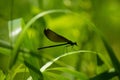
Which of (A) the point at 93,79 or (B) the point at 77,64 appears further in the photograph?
(B) the point at 77,64

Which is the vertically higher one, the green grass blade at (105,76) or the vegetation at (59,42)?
the vegetation at (59,42)

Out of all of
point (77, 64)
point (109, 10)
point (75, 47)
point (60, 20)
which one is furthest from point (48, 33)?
point (109, 10)

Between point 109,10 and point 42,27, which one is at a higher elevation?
point 109,10

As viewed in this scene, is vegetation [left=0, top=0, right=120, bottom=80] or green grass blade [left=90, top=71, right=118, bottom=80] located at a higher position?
vegetation [left=0, top=0, right=120, bottom=80]

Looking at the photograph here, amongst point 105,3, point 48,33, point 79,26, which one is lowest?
point 48,33

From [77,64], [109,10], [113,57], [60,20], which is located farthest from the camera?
[109,10]

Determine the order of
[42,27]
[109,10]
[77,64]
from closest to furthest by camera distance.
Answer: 1. [42,27]
2. [77,64]
3. [109,10]

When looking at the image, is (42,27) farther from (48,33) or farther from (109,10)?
(109,10)
